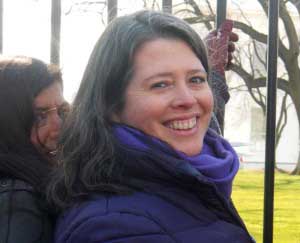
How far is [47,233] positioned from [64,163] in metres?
0.19

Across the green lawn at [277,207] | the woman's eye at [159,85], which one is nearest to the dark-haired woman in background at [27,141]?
the woman's eye at [159,85]

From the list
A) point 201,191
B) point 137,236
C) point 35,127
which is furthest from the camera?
point 35,127

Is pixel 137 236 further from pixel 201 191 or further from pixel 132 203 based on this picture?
pixel 201 191

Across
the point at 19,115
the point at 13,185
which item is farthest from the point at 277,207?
the point at 13,185

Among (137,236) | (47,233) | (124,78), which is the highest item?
(124,78)

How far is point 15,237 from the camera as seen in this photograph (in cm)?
134

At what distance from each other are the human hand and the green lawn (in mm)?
4000

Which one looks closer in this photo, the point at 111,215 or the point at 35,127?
the point at 111,215

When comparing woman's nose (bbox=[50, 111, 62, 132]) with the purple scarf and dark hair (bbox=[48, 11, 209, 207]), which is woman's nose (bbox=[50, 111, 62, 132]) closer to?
dark hair (bbox=[48, 11, 209, 207])

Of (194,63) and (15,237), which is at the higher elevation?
(194,63)

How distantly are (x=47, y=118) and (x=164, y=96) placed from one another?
507 mm

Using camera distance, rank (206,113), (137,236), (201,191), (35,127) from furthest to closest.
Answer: (35,127) < (206,113) < (201,191) < (137,236)

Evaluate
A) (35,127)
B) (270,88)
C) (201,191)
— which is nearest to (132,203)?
(201,191)

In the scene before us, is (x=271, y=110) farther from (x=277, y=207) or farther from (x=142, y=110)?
(x=277, y=207)
